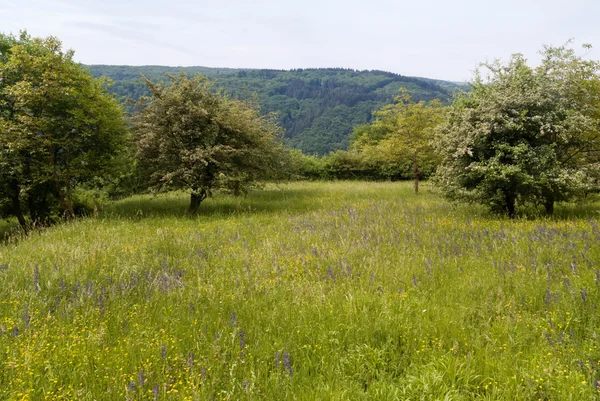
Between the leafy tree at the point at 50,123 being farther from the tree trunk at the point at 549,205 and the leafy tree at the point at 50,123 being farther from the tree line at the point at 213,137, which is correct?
the tree trunk at the point at 549,205

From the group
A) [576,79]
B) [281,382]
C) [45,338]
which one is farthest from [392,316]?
[576,79]

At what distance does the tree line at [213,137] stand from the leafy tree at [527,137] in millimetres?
38

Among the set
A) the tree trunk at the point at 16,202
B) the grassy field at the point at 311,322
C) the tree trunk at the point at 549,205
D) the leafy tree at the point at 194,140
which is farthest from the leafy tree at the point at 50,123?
the tree trunk at the point at 549,205

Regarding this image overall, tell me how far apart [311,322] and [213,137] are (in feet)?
33.7

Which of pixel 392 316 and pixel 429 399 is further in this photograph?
pixel 392 316

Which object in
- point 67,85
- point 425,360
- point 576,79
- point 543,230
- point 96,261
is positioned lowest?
point 96,261

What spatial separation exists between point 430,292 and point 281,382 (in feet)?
8.74

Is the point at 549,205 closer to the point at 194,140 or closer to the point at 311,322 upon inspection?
the point at 311,322

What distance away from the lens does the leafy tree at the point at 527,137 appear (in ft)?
28.5

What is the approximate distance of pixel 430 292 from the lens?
4.39 meters

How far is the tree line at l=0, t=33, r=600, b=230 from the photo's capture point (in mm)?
8961

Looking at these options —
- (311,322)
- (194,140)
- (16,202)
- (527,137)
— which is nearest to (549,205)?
(527,137)

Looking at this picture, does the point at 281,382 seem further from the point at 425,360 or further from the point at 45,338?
the point at 45,338

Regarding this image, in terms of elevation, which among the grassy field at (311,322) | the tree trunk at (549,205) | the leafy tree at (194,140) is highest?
the leafy tree at (194,140)
